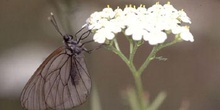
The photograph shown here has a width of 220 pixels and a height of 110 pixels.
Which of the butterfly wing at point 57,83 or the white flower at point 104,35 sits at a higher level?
the white flower at point 104,35

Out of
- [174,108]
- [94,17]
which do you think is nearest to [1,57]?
[94,17]

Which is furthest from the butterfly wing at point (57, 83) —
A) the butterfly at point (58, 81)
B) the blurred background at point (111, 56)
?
the blurred background at point (111, 56)

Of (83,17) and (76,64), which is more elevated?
(83,17)

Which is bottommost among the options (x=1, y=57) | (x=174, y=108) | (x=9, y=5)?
(x=174, y=108)

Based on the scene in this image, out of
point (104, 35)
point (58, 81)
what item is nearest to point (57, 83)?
point (58, 81)

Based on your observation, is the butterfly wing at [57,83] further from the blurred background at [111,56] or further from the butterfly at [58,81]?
the blurred background at [111,56]

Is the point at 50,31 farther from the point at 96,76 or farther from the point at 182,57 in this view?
the point at 182,57
